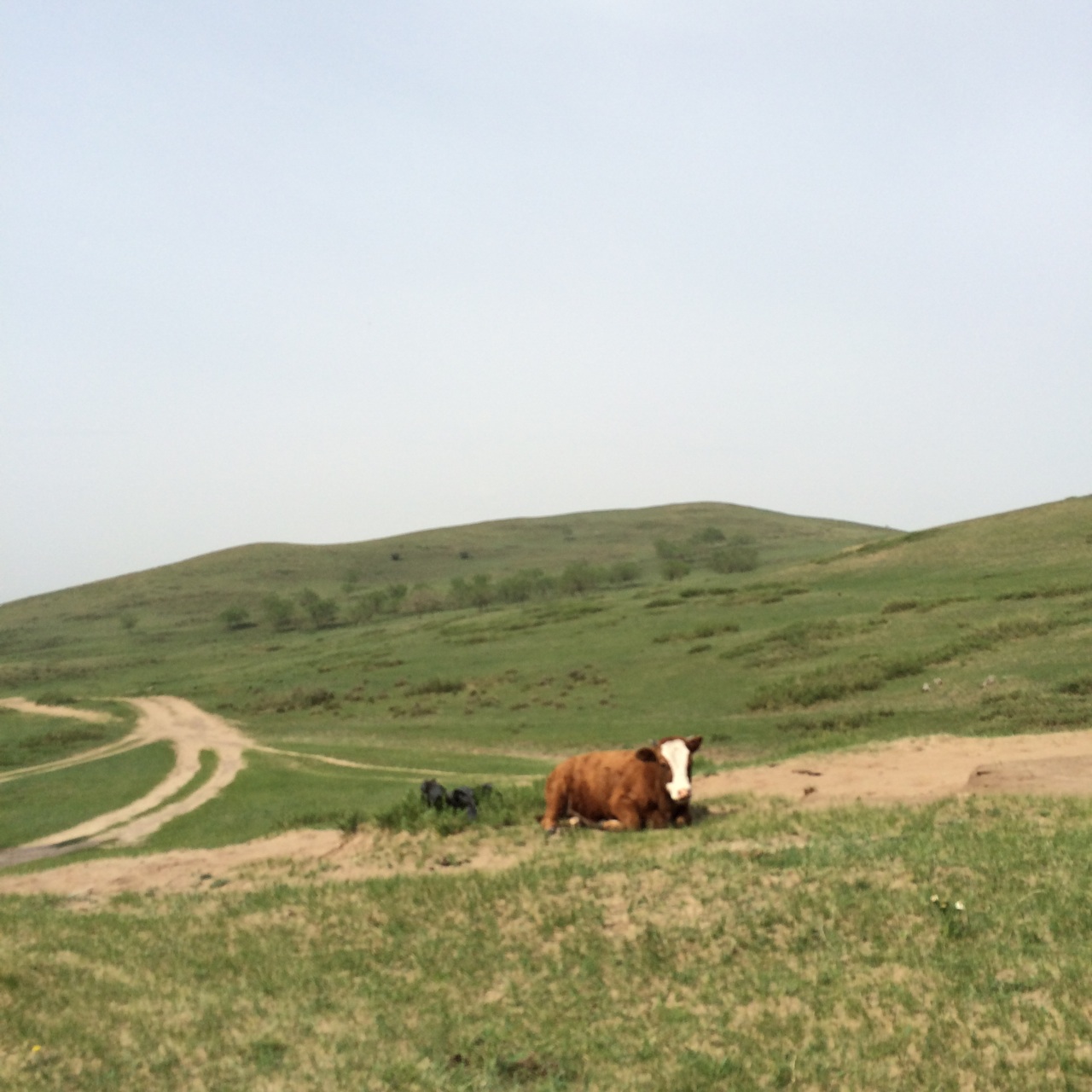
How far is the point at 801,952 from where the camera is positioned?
9.74 meters

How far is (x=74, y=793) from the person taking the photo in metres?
36.0

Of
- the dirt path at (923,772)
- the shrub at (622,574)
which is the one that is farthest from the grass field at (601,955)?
the shrub at (622,574)

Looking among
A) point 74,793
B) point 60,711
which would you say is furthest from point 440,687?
point 60,711

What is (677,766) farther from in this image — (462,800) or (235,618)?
(235,618)

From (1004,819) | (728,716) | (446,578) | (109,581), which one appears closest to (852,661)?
(728,716)

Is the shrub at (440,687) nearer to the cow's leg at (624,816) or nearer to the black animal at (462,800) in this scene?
the black animal at (462,800)

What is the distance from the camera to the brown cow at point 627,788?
1694 centimetres

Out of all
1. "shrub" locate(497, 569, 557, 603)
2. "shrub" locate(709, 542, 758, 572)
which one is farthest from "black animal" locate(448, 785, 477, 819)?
"shrub" locate(497, 569, 557, 603)

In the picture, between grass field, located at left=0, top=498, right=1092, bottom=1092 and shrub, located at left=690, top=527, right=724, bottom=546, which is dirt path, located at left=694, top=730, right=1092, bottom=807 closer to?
grass field, located at left=0, top=498, right=1092, bottom=1092

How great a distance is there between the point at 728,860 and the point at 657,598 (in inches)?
2599

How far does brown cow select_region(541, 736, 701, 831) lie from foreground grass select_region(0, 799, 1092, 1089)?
2728mm

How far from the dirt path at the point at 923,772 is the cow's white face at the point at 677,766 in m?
2.19

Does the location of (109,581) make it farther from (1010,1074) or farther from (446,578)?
(1010,1074)

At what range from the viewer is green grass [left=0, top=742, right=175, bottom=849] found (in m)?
30.1
